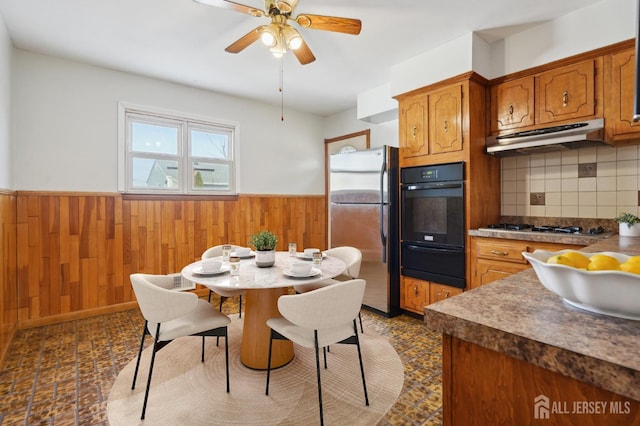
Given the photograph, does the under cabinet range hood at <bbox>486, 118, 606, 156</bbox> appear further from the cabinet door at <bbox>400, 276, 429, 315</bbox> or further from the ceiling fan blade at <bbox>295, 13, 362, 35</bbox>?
the ceiling fan blade at <bbox>295, 13, 362, 35</bbox>

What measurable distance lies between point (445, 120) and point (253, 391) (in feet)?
9.25

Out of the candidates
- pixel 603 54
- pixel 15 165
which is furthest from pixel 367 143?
pixel 15 165

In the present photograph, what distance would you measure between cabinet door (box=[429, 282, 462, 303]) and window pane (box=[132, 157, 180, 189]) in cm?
323

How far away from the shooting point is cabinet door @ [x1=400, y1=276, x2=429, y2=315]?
3.21 m

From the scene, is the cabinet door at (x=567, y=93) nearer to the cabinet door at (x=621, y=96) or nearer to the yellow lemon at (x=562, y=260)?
the cabinet door at (x=621, y=96)

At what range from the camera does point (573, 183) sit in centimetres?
280

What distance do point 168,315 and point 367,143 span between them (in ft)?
12.1

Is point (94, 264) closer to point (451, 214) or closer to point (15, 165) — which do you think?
point (15, 165)

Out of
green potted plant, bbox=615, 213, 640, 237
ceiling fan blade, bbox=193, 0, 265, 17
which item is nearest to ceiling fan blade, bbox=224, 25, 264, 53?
A: ceiling fan blade, bbox=193, 0, 265, 17

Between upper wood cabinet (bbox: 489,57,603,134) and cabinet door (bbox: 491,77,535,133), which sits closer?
upper wood cabinet (bbox: 489,57,603,134)

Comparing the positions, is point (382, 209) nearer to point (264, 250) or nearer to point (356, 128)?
point (264, 250)

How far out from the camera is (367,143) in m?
4.72

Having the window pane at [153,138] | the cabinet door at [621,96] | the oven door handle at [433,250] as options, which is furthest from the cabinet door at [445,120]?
the window pane at [153,138]

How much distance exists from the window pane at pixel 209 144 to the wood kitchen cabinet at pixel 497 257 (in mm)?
3324
